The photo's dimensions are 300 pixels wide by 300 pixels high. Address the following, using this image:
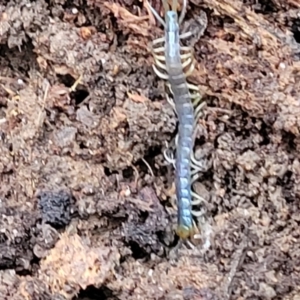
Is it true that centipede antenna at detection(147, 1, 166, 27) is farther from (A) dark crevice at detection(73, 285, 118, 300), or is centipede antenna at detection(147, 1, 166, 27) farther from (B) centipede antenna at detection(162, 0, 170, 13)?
(A) dark crevice at detection(73, 285, 118, 300)

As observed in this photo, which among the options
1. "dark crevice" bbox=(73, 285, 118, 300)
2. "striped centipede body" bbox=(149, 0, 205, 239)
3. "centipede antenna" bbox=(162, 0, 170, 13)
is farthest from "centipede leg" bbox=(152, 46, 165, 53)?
"dark crevice" bbox=(73, 285, 118, 300)

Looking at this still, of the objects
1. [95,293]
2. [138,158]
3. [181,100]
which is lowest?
[95,293]

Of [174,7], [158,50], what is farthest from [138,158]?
[174,7]

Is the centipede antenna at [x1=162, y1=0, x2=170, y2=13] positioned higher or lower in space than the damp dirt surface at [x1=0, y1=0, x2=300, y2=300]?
higher

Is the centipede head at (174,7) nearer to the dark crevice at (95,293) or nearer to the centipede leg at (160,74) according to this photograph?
the centipede leg at (160,74)

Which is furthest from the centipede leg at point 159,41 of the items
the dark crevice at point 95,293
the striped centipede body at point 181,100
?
the dark crevice at point 95,293

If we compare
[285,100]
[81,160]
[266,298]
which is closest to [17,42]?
[81,160]

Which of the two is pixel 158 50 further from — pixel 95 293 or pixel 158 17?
pixel 95 293

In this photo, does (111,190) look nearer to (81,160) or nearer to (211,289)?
(81,160)
